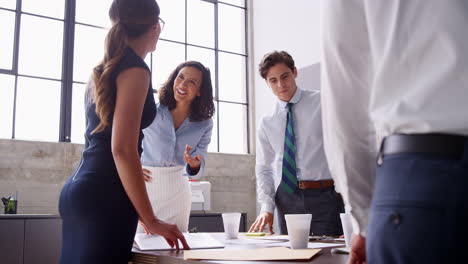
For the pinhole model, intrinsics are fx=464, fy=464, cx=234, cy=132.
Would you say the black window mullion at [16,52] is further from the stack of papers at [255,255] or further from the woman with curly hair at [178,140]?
the stack of papers at [255,255]

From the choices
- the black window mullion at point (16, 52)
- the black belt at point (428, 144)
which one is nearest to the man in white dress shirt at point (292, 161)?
the black belt at point (428, 144)

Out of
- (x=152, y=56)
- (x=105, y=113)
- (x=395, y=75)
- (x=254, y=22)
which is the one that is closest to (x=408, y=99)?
(x=395, y=75)

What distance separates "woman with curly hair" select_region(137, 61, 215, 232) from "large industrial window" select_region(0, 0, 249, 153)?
102 inches

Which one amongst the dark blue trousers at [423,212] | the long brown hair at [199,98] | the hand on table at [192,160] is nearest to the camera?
the dark blue trousers at [423,212]

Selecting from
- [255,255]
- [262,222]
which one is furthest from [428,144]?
[262,222]

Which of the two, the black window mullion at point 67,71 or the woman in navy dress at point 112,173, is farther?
the black window mullion at point 67,71

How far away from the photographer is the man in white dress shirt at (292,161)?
7.09 ft

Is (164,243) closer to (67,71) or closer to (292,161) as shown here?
(292,161)

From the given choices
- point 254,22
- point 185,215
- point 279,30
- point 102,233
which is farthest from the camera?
point 254,22

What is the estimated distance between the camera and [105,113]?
3.73 feet

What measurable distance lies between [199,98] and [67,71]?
9.16 feet

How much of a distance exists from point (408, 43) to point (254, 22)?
534 cm

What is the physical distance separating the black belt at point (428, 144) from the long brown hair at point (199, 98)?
1.52m

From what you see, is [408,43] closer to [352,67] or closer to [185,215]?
[352,67]
